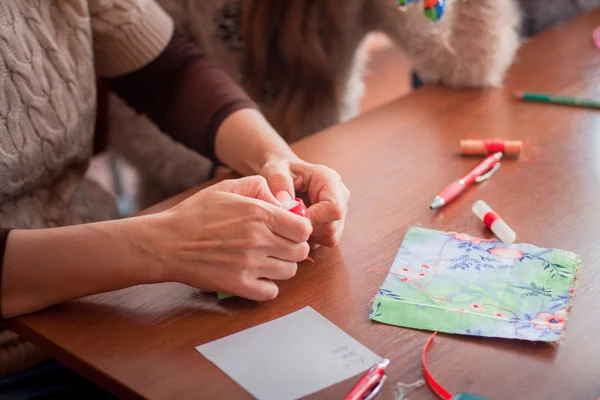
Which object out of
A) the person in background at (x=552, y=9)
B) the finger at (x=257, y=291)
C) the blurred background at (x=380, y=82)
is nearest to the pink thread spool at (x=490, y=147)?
the finger at (x=257, y=291)

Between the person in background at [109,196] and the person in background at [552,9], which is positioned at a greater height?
the person in background at [552,9]

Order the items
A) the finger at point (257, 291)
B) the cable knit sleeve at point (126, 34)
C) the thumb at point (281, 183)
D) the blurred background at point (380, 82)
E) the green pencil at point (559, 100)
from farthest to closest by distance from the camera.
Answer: the blurred background at point (380, 82), the green pencil at point (559, 100), the cable knit sleeve at point (126, 34), the thumb at point (281, 183), the finger at point (257, 291)

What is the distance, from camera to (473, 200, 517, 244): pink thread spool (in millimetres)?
780

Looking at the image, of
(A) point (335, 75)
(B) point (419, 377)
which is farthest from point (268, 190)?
(A) point (335, 75)

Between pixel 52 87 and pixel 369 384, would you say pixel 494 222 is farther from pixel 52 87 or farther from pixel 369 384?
pixel 52 87

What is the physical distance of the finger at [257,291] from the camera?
0.70 meters

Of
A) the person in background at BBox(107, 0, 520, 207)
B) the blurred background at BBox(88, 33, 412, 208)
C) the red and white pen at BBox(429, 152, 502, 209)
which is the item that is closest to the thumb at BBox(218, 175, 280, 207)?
the red and white pen at BBox(429, 152, 502, 209)

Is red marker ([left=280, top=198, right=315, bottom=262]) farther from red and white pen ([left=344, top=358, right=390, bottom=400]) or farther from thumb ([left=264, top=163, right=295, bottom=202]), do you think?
red and white pen ([left=344, top=358, right=390, bottom=400])

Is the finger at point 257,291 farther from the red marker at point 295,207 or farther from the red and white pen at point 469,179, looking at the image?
the red and white pen at point 469,179

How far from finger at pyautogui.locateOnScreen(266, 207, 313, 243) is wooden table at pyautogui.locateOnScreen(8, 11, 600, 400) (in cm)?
5

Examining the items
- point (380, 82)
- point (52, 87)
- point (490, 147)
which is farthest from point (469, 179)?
point (380, 82)

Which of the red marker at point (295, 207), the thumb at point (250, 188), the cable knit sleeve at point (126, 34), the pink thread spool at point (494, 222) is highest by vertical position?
the cable knit sleeve at point (126, 34)

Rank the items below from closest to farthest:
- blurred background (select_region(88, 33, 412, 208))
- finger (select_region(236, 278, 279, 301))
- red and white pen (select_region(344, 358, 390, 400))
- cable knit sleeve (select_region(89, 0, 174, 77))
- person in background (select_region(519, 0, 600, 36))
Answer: red and white pen (select_region(344, 358, 390, 400))
finger (select_region(236, 278, 279, 301))
cable knit sleeve (select_region(89, 0, 174, 77))
person in background (select_region(519, 0, 600, 36))
blurred background (select_region(88, 33, 412, 208))

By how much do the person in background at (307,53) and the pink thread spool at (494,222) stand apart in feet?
1.35
